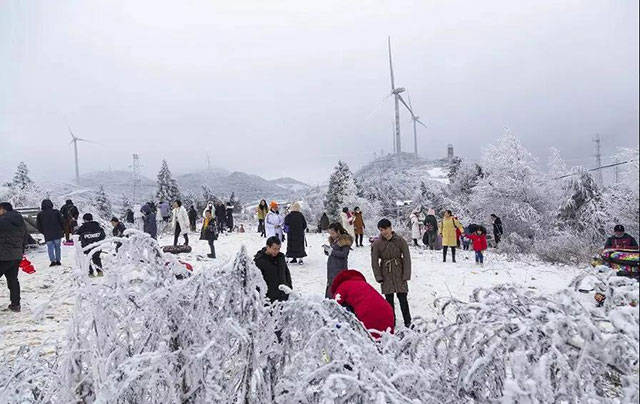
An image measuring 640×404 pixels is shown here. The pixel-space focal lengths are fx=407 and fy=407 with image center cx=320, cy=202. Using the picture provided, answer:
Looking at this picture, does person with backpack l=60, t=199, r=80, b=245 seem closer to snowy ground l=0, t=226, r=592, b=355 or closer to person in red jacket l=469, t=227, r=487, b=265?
snowy ground l=0, t=226, r=592, b=355

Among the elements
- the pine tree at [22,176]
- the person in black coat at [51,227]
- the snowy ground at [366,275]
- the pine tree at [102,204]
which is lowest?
the snowy ground at [366,275]

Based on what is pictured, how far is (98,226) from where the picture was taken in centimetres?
920

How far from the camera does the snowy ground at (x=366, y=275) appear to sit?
6.34 metres

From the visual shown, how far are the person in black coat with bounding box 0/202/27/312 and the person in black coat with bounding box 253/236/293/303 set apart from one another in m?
4.47

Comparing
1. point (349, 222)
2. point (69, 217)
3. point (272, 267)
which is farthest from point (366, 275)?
point (69, 217)

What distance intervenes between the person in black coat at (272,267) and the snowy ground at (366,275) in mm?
773

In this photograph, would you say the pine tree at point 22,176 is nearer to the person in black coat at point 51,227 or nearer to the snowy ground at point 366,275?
the snowy ground at point 366,275

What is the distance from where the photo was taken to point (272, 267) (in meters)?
5.44

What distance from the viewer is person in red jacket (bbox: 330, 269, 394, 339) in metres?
4.08

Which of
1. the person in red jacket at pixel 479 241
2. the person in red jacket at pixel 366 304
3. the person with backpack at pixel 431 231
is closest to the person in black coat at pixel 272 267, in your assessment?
the person in red jacket at pixel 366 304

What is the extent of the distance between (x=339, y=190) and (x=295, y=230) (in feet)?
111

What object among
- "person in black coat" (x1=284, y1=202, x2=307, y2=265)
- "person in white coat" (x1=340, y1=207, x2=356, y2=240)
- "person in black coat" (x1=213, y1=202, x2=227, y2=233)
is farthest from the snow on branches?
"person in black coat" (x1=213, y1=202, x2=227, y2=233)

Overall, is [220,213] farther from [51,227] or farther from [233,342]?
[233,342]

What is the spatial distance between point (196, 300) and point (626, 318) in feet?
6.15
